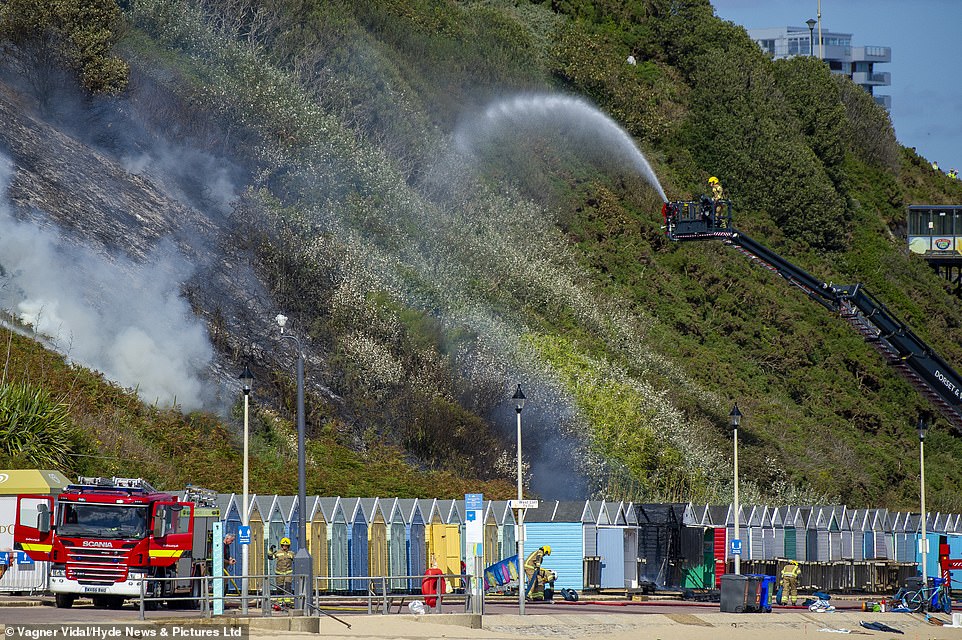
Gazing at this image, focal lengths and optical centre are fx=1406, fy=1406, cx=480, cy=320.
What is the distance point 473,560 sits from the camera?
30.7 meters

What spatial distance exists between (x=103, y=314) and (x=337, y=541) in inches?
643

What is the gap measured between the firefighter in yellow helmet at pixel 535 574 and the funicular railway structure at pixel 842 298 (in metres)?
16.6

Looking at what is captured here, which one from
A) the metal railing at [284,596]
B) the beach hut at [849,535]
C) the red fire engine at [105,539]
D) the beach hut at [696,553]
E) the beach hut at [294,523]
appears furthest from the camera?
the beach hut at [849,535]

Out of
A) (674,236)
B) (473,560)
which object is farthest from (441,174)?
(473,560)

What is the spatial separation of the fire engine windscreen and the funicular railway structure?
25.0 m

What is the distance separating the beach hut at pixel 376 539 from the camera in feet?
122

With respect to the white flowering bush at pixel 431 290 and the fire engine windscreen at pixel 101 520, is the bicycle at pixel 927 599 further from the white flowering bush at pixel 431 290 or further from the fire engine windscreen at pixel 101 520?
the fire engine windscreen at pixel 101 520

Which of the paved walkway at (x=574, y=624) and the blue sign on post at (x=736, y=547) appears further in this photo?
the blue sign on post at (x=736, y=547)

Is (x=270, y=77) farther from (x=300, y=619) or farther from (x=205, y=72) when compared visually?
(x=300, y=619)

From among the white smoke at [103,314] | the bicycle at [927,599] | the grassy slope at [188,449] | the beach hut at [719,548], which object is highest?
the white smoke at [103,314]

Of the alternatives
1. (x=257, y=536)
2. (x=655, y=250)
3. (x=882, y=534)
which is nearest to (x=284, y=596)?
(x=257, y=536)

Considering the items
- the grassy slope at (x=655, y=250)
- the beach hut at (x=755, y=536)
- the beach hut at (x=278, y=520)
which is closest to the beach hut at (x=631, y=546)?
the beach hut at (x=755, y=536)

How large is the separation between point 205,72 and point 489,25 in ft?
91.3

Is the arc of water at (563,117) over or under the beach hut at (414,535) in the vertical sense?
over
